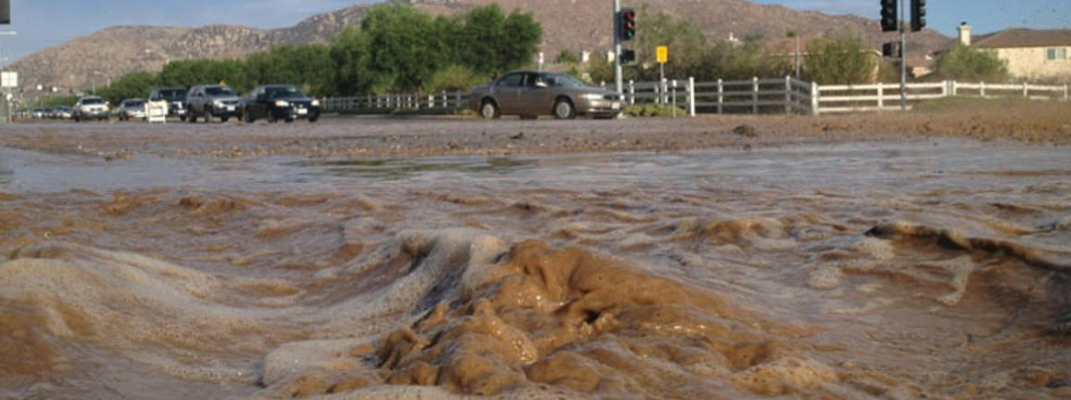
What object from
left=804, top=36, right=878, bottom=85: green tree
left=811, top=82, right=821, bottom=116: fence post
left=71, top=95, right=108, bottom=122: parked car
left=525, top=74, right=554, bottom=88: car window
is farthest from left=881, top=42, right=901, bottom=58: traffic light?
left=71, top=95, right=108, bottom=122: parked car

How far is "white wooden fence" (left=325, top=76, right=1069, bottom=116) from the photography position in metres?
33.4

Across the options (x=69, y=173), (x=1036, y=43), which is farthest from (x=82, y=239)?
(x=1036, y=43)

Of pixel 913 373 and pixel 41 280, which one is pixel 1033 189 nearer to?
pixel 913 373

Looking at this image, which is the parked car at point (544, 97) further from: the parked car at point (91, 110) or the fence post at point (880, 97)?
the parked car at point (91, 110)

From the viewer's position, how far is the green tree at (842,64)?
39000mm

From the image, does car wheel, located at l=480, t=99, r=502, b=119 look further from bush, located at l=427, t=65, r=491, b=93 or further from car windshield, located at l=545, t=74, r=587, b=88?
bush, located at l=427, t=65, r=491, b=93

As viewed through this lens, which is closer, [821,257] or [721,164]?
[821,257]

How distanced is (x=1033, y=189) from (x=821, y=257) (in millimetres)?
2603

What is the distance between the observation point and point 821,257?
4.59m

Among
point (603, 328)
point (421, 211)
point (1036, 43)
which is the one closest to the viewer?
point (603, 328)

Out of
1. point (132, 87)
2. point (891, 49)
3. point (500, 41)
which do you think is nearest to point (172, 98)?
point (500, 41)

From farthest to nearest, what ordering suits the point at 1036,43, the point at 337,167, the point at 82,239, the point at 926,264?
1. the point at 1036,43
2. the point at 337,167
3. the point at 82,239
4. the point at 926,264

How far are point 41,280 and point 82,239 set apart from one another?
173 cm

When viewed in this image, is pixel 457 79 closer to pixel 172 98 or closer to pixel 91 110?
pixel 172 98
